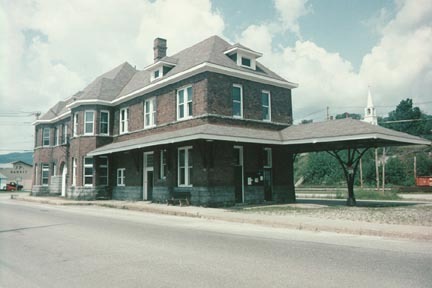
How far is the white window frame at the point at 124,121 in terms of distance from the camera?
2991 cm

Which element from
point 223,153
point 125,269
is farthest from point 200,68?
point 125,269

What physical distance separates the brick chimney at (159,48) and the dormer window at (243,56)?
7.33 m

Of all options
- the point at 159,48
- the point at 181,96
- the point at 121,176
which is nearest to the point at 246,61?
the point at 181,96

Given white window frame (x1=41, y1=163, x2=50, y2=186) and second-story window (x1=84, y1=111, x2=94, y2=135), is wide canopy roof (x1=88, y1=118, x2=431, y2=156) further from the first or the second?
white window frame (x1=41, y1=163, x2=50, y2=186)

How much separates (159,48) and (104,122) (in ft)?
24.8

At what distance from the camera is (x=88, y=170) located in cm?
3034

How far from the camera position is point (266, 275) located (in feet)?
20.8

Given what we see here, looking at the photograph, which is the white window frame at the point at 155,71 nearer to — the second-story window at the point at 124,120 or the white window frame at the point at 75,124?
the second-story window at the point at 124,120

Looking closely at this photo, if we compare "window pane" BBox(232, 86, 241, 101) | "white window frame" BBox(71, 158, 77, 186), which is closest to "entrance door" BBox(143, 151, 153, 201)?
"window pane" BBox(232, 86, 241, 101)

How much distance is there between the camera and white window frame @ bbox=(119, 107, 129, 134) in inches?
1177

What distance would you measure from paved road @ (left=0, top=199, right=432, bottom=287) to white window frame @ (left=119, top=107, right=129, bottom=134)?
18661 millimetres

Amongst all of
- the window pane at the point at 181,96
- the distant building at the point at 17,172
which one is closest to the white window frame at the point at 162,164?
the window pane at the point at 181,96

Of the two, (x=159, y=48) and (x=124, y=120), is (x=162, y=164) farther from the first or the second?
(x=159, y=48)

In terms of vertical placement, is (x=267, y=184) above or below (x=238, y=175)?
below
